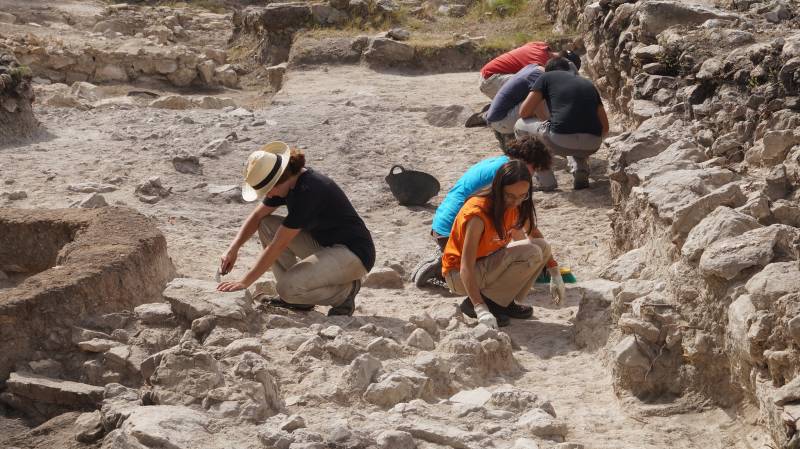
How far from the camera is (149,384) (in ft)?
15.3

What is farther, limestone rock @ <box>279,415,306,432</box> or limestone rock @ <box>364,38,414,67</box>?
limestone rock @ <box>364,38,414,67</box>

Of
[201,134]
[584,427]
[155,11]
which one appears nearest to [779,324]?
[584,427]

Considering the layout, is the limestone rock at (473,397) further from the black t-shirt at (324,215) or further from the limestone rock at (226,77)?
the limestone rock at (226,77)

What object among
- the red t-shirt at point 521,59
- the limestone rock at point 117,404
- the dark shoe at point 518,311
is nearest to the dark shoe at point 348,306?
the dark shoe at point 518,311

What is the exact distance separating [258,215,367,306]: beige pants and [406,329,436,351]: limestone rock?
75cm

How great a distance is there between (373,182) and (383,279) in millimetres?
2561

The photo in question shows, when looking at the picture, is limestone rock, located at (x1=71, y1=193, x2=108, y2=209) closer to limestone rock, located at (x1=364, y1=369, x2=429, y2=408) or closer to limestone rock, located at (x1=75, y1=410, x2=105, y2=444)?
limestone rock, located at (x1=75, y1=410, x2=105, y2=444)

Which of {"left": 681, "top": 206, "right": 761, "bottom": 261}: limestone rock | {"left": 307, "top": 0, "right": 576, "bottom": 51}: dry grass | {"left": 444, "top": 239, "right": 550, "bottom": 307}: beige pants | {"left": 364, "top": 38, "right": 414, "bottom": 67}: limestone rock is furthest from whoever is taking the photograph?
{"left": 307, "top": 0, "right": 576, "bottom": 51}: dry grass

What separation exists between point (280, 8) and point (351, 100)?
4.89 meters

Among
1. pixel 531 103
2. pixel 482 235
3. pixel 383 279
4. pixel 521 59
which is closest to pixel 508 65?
pixel 521 59

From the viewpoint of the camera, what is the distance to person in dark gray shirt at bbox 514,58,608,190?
28.1ft

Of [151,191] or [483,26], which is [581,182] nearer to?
[151,191]

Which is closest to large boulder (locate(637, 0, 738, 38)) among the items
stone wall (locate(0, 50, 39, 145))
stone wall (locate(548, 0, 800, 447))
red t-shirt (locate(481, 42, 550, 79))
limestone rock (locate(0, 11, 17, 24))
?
stone wall (locate(548, 0, 800, 447))

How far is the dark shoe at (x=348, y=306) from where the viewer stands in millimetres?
6148
